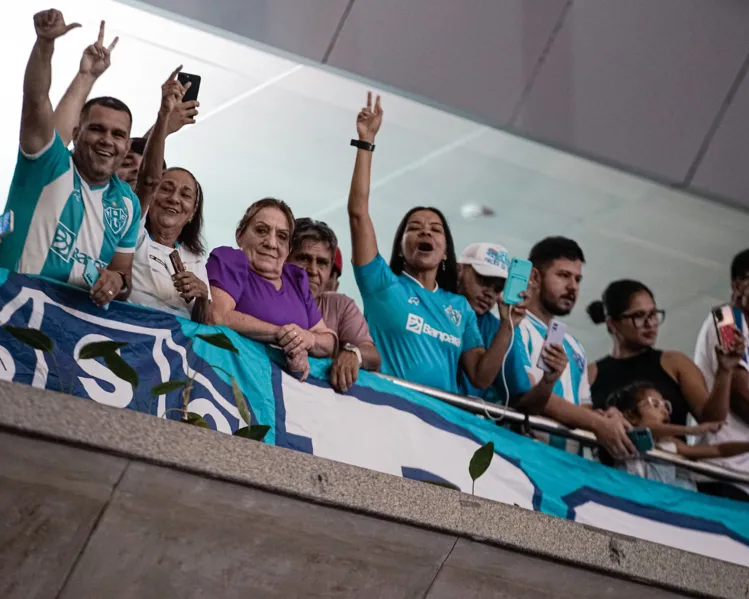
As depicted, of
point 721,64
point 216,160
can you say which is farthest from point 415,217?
point 721,64

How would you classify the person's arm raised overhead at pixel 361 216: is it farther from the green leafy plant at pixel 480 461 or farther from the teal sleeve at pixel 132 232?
the green leafy plant at pixel 480 461

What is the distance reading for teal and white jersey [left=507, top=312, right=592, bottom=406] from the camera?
4.41m

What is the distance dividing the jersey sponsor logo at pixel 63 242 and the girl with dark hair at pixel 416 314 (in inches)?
44.2

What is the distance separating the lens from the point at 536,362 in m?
4.48

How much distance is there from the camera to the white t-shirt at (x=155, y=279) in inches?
143

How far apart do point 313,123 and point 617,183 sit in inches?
80.3

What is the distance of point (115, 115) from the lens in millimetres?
3629

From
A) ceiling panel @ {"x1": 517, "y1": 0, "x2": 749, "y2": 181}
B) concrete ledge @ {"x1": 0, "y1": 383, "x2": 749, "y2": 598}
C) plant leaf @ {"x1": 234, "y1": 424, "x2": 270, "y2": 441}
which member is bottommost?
plant leaf @ {"x1": 234, "y1": 424, "x2": 270, "y2": 441}

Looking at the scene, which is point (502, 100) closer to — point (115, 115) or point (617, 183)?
point (617, 183)

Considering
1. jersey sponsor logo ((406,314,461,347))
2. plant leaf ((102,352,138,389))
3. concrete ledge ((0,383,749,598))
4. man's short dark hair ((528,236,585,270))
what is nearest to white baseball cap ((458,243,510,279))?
man's short dark hair ((528,236,585,270))

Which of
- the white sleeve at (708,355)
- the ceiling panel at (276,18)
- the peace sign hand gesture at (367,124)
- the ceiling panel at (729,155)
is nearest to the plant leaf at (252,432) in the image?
the peace sign hand gesture at (367,124)

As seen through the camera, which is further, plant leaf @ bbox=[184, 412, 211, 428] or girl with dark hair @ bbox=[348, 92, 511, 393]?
girl with dark hair @ bbox=[348, 92, 511, 393]

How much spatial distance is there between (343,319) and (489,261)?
84 cm

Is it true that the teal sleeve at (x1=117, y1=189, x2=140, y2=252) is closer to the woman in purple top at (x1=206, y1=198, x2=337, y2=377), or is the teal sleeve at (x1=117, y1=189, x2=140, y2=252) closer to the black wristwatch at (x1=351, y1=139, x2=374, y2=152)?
the woman in purple top at (x1=206, y1=198, x2=337, y2=377)
